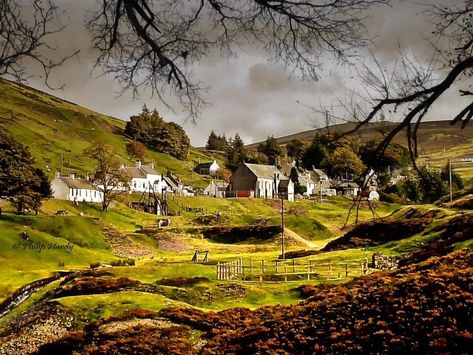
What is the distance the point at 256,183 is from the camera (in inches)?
6196

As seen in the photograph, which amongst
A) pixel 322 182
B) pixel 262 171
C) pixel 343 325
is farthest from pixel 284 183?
pixel 343 325

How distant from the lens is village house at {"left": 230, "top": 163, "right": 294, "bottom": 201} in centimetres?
15738

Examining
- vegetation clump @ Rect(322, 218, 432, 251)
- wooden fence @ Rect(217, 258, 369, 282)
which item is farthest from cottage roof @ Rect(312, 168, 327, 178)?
wooden fence @ Rect(217, 258, 369, 282)

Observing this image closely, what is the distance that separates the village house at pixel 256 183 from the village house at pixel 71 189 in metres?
47.8

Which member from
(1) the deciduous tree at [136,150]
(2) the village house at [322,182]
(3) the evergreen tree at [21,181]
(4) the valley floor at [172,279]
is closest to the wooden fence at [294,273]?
(4) the valley floor at [172,279]

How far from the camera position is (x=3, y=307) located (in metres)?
41.7

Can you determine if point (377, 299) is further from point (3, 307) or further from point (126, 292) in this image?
point (3, 307)

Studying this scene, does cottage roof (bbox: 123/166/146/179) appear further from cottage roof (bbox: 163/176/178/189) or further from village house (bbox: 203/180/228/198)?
village house (bbox: 203/180/228/198)

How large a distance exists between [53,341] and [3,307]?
54.4ft

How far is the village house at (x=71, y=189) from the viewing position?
117 meters

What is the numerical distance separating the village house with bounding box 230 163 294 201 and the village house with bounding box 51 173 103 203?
47799 mm

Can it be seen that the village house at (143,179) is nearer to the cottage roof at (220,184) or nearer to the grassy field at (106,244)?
the cottage roof at (220,184)

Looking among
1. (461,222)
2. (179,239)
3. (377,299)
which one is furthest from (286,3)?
(179,239)

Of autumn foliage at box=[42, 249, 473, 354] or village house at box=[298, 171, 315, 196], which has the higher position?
village house at box=[298, 171, 315, 196]
